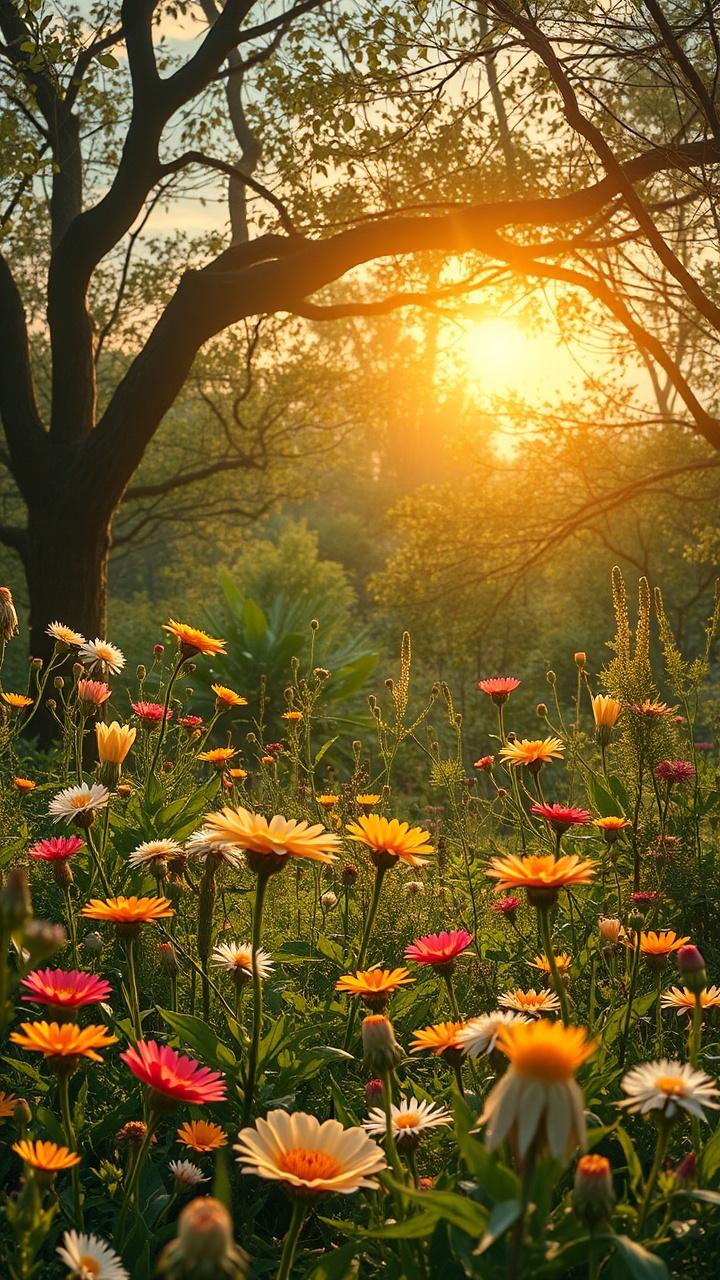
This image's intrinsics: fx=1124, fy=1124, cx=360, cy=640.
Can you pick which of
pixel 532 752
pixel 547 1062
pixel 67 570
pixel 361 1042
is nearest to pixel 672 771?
pixel 532 752

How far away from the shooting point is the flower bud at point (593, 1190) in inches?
40.1

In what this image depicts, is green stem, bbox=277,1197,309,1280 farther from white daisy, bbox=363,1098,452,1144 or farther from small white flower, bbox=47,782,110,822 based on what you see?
small white flower, bbox=47,782,110,822

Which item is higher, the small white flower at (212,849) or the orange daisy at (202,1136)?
the small white flower at (212,849)

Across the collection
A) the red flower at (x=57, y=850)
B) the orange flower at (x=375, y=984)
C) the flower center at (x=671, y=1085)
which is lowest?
the flower center at (x=671, y=1085)

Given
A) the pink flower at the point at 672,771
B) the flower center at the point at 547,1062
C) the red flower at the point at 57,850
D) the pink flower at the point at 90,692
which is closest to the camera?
the flower center at the point at 547,1062

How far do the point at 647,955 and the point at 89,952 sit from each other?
41.7 inches

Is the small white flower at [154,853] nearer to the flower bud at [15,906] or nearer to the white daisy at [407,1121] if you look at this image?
the white daisy at [407,1121]

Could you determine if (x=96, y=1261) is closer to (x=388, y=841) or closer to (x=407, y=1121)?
(x=407, y=1121)

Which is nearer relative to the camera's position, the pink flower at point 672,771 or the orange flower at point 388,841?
the orange flower at point 388,841

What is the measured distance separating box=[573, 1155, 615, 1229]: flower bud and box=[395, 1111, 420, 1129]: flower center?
1.55 feet

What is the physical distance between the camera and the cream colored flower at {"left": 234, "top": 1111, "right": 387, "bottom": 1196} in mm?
1074

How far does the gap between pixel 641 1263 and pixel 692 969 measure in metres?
0.38

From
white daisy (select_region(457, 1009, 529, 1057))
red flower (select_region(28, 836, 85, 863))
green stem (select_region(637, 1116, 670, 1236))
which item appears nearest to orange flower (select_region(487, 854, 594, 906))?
white daisy (select_region(457, 1009, 529, 1057))

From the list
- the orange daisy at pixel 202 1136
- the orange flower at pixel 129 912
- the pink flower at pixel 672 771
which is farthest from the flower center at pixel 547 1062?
the pink flower at pixel 672 771
